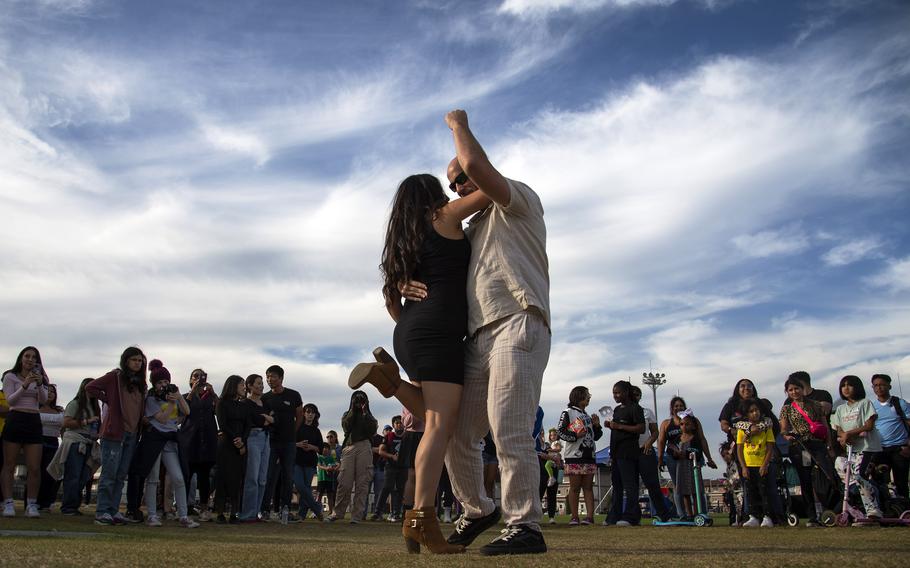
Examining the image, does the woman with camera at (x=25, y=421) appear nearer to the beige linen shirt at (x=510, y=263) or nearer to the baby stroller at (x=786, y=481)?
the beige linen shirt at (x=510, y=263)

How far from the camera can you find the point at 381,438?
60.6 feet


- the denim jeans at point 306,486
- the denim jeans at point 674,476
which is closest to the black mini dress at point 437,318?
the denim jeans at point 306,486

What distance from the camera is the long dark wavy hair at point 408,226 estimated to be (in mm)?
4387

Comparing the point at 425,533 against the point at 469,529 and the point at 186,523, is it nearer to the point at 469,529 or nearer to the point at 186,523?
the point at 469,529

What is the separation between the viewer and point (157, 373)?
9727mm

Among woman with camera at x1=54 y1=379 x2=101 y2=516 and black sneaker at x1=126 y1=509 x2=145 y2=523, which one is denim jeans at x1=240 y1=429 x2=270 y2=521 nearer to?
black sneaker at x1=126 y1=509 x2=145 y2=523

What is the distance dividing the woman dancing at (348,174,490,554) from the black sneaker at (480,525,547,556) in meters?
0.34

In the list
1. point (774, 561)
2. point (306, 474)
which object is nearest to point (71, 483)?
point (306, 474)

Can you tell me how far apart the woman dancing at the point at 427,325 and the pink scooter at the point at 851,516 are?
716cm

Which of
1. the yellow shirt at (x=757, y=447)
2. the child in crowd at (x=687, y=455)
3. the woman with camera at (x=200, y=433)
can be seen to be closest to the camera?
the yellow shirt at (x=757, y=447)

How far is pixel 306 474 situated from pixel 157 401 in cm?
480

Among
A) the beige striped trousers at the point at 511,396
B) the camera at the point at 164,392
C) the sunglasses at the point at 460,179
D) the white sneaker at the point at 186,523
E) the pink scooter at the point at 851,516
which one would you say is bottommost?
the white sneaker at the point at 186,523

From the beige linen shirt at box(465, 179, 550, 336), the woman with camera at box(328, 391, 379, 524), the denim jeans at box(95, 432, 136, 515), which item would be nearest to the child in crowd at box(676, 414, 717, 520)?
the woman with camera at box(328, 391, 379, 524)

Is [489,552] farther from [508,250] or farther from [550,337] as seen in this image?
[508,250]
